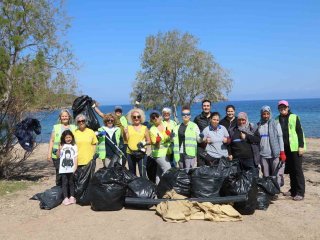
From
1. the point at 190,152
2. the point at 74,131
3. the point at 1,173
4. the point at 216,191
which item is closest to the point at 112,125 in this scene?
the point at 74,131

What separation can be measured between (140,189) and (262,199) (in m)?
1.96

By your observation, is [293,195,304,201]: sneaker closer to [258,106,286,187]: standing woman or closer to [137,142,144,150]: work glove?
[258,106,286,187]: standing woman

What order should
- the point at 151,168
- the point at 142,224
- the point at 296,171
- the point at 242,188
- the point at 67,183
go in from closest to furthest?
the point at 142,224 < the point at 242,188 < the point at 67,183 < the point at 296,171 < the point at 151,168

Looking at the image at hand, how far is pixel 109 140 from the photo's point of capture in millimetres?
7188

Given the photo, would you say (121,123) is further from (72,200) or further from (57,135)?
(72,200)

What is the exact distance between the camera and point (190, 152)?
666 cm

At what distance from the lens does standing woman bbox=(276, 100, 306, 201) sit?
6.59 meters

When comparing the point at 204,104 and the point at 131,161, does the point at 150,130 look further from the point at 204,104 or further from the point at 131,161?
the point at 204,104

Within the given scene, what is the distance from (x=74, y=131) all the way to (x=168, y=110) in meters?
1.75

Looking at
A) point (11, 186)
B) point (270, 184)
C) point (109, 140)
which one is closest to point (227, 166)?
point (270, 184)

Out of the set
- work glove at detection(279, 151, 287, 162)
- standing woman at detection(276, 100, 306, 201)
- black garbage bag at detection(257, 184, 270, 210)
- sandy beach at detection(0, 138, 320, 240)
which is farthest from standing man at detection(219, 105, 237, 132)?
sandy beach at detection(0, 138, 320, 240)

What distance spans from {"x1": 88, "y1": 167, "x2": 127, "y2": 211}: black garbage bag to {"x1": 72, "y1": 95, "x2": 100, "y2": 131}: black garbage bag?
1674 millimetres

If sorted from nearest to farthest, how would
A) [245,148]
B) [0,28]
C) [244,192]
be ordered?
[244,192], [245,148], [0,28]

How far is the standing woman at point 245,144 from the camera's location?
651 centimetres
